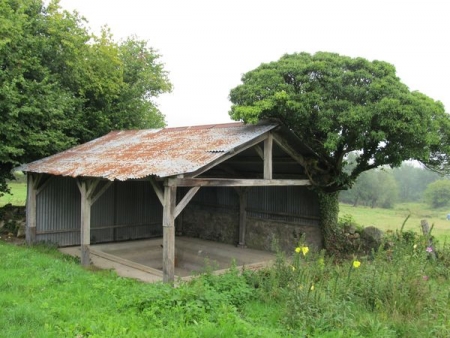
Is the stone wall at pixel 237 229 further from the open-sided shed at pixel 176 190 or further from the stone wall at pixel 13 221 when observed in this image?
the stone wall at pixel 13 221

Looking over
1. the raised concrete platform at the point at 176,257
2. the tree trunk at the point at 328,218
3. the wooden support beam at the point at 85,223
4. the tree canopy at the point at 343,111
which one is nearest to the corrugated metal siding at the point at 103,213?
the raised concrete platform at the point at 176,257

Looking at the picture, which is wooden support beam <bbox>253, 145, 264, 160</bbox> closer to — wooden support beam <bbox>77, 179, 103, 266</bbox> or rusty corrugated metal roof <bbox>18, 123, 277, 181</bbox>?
rusty corrugated metal roof <bbox>18, 123, 277, 181</bbox>

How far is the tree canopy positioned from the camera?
27.9 ft

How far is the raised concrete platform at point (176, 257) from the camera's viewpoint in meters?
8.71

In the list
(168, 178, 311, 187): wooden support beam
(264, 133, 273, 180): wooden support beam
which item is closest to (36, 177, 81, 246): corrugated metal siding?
(168, 178, 311, 187): wooden support beam

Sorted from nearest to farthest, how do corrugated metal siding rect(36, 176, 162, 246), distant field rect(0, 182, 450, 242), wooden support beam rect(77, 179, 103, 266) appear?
wooden support beam rect(77, 179, 103, 266) → corrugated metal siding rect(36, 176, 162, 246) → distant field rect(0, 182, 450, 242)

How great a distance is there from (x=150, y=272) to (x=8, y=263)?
2886 mm

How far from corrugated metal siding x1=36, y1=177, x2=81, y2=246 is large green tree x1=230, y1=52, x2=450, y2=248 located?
585 centimetres

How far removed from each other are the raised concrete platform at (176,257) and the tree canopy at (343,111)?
287cm

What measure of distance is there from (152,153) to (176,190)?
111 cm

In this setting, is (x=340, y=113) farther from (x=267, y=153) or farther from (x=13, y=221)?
(x=13, y=221)

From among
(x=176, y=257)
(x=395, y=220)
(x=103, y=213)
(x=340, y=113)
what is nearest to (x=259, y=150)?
(x=340, y=113)

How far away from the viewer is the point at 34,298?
592 cm

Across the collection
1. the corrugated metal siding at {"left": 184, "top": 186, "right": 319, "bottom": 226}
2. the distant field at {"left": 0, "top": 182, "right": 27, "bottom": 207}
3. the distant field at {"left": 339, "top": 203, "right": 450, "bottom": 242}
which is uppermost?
the corrugated metal siding at {"left": 184, "top": 186, "right": 319, "bottom": 226}
